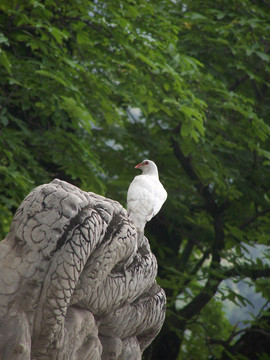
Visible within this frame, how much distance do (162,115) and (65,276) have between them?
6.20 metres

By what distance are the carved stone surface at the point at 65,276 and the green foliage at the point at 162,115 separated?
2488 millimetres

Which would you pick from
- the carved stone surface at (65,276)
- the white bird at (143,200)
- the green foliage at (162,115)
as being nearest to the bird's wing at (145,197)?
the white bird at (143,200)

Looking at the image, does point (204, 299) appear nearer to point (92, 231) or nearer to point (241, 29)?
point (241, 29)

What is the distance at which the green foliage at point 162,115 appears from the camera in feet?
19.4

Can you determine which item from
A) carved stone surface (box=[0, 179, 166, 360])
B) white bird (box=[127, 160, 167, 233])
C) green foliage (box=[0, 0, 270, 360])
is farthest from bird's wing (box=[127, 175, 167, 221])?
green foliage (box=[0, 0, 270, 360])

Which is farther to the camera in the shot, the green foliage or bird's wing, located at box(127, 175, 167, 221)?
the green foliage

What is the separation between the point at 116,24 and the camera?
6363 millimetres

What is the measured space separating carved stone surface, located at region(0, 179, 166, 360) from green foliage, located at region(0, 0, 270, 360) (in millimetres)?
2488

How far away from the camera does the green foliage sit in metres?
5.93

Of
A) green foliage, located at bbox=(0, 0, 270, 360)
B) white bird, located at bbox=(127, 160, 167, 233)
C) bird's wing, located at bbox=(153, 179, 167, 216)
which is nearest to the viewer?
white bird, located at bbox=(127, 160, 167, 233)

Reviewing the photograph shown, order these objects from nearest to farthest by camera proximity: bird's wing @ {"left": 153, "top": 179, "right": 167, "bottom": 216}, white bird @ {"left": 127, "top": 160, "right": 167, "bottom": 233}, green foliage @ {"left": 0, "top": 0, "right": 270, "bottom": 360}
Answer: white bird @ {"left": 127, "top": 160, "right": 167, "bottom": 233}
bird's wing @ {"left": 153, "top": 179, "right": 167, "bottom": 216}
green foliage @ {"left": 0, "top": 0, "right": 270, "bottom": 360}

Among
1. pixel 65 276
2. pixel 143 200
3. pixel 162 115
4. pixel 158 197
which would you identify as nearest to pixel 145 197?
pixel 143 200

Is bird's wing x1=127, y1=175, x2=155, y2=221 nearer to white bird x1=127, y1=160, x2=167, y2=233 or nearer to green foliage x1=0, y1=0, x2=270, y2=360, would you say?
white bird x1=127, y1=160, x2=167, y2=233

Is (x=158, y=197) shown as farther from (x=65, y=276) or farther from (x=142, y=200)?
(x=65, y=276)
